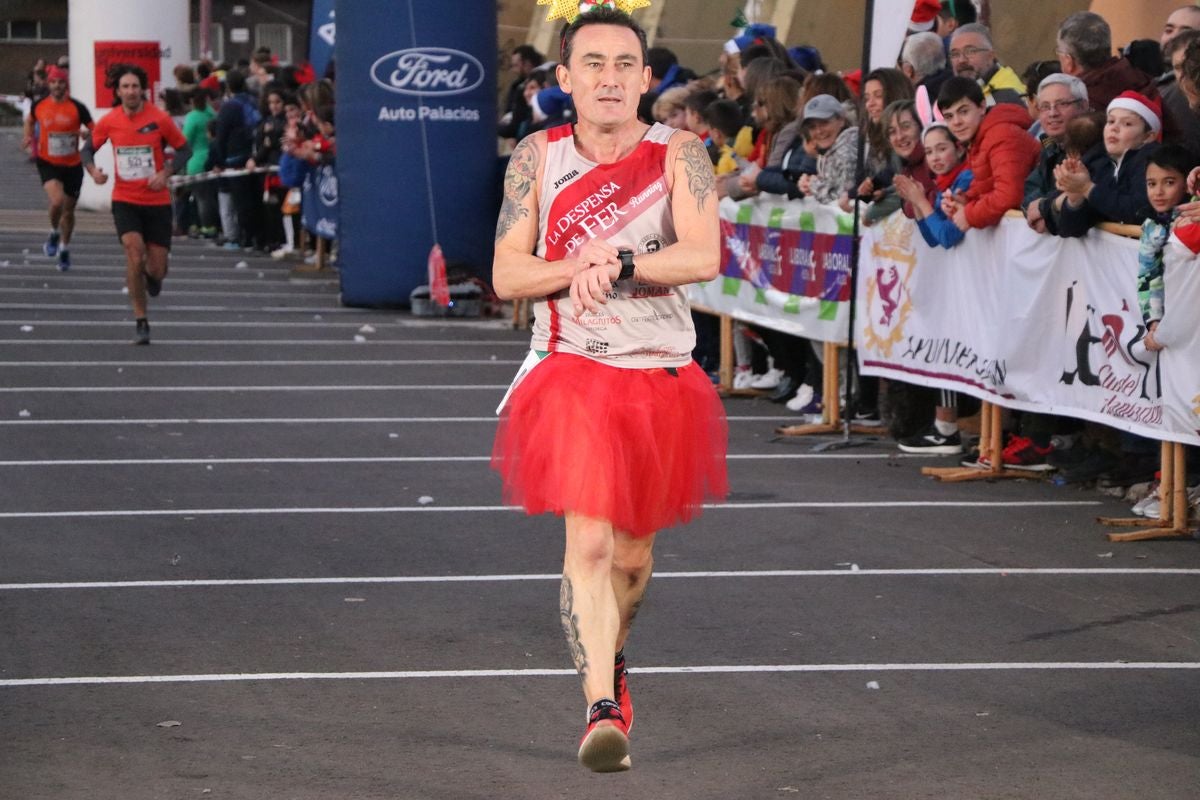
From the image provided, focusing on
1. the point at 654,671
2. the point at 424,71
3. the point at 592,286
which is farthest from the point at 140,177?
the point at 592,286

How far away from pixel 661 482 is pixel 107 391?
32.4ft

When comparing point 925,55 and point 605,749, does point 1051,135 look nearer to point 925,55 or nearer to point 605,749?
point 925,55

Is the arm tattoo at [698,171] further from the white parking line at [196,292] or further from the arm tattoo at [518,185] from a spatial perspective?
the white parking line at [196,292]

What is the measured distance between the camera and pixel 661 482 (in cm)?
601

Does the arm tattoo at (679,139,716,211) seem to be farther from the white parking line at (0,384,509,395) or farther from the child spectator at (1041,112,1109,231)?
the white parking line at (0,384,509,395)

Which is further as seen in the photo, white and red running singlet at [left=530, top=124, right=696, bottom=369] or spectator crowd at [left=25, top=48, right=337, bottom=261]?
spectator crowd at [left=25, top=48, right=337, bottom=261]

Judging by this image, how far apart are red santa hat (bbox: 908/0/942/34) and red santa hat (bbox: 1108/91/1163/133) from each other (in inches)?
198

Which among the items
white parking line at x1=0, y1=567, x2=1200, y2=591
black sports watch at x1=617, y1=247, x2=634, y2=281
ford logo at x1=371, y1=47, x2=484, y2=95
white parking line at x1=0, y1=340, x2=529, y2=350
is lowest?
white parking line at x1=0, y1=567, x2=1200, y2=591

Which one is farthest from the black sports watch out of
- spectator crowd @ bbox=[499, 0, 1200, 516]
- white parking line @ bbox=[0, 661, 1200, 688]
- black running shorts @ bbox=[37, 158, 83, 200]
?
black running shorts @ bbox=[37, 158, 83, 200]

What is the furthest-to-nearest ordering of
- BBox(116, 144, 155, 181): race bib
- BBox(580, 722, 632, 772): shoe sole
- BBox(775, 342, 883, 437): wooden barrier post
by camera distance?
BBox(116, 144, 155, 181): race bib → BBox(775, 342, 883, 437): wooden barrier post → BBox(580, 722, 632, 772): shoe sole

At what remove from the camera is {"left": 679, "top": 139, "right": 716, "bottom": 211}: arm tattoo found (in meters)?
6.00

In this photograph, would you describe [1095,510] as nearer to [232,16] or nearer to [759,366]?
[759,366]

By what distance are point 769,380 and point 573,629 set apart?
30.4ft

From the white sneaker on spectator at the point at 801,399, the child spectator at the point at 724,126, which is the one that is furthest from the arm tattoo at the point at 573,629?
the child spectator at the point at 724,126
